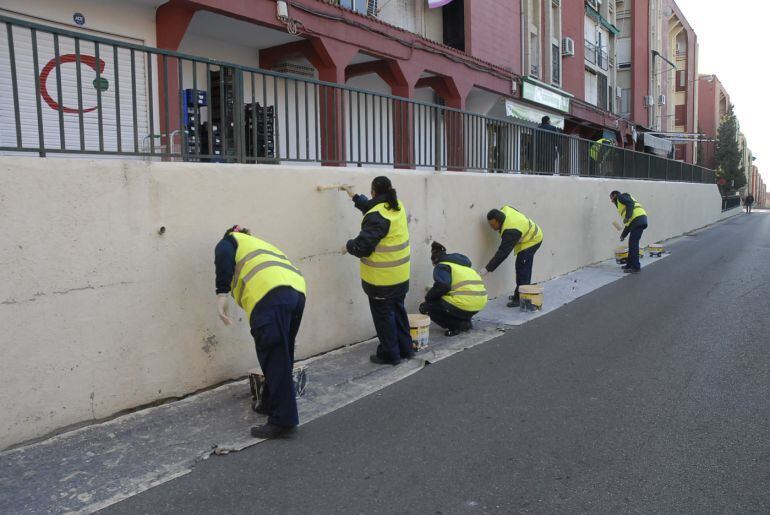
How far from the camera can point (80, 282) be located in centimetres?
410

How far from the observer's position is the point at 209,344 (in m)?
4.98

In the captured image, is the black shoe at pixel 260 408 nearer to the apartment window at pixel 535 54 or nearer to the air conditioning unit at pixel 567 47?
the apartment window at pixel 535 54

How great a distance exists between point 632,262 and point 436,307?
6.88 meters

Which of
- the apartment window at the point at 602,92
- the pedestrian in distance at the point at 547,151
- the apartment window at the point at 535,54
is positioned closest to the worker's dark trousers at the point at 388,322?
the pedestrian in distance at the point at 547,151

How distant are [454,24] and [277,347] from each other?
1441 cm

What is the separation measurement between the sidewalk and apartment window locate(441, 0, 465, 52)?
1235 centimetres

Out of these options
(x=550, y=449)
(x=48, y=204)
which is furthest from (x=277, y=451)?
(x=48, y=204)

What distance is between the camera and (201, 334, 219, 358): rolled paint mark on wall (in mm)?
4949

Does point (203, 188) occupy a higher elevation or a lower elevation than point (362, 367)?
higher

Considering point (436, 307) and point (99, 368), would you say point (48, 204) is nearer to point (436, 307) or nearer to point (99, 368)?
point (99, 368)

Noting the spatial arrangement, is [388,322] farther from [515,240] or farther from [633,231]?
[633,231]

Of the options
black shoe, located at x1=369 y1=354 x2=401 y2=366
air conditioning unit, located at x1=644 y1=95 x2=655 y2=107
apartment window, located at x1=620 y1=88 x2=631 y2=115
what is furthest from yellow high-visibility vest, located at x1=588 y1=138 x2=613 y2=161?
air conditioning unit, located at x1=644 y1=95 x2=655 y2=107

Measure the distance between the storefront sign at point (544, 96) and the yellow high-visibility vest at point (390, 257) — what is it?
1400cm

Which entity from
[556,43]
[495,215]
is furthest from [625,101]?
[495,215]
